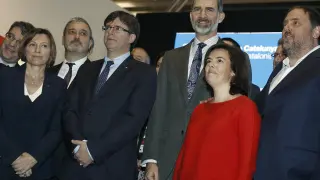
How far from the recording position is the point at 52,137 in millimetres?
3414

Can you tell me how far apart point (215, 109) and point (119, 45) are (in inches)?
36.9

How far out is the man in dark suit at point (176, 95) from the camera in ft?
10.7

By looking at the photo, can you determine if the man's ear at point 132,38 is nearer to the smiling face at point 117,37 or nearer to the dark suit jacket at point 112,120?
the smiling face at point 117,37

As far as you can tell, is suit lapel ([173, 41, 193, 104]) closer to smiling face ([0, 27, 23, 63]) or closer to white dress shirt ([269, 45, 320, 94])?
white dress shirt ([269, 45, 320, 94])

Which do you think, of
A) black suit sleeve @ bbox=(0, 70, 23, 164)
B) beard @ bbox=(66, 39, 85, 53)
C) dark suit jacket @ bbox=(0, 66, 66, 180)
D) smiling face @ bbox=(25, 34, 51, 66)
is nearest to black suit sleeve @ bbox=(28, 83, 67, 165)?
dark suit jacket @ bbox=(0, 66, 66, 180)

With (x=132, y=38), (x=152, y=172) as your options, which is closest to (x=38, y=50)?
(x=132, y=38)

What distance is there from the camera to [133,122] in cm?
321

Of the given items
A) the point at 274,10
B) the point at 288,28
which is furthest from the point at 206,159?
the point at 274,10

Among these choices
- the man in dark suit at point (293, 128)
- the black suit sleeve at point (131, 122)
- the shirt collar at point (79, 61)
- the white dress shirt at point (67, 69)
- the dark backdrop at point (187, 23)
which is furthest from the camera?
the dark backdrop at point (187, 23)

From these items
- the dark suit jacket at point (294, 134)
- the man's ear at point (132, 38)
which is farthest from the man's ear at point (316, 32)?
the man's ear at point (132, 38)

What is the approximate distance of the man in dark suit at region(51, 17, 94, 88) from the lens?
13.9 feet

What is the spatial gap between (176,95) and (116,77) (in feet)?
1.42

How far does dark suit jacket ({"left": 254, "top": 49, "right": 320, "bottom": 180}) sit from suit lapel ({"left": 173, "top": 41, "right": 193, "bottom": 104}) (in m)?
0.63

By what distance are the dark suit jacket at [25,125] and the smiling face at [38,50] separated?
0.50 ft
